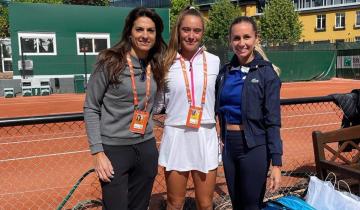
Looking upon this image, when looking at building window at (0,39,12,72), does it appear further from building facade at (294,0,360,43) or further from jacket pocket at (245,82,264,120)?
jacket pocket at (245,82,264,120)

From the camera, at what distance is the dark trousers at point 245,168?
2947 millimetres

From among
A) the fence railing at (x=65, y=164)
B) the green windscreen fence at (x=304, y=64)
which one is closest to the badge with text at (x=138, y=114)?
the fence railing at (x=65, y=164)

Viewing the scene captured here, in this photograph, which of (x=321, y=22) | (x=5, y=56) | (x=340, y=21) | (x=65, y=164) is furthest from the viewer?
(x=321, y=22)

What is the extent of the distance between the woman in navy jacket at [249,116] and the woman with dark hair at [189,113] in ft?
0.38

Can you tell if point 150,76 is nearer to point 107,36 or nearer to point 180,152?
point 180,152

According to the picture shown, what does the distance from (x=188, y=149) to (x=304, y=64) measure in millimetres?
29196

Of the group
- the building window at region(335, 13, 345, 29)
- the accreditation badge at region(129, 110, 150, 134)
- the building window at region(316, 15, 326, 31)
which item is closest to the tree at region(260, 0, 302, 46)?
the building window at region(335, 13, 345, 29)

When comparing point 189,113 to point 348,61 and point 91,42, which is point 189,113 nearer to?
point 91,42

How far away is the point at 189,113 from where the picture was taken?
9.91 ft

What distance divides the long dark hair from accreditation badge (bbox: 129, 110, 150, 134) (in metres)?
0.26

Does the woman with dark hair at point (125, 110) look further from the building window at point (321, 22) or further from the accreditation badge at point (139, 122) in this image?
the building window at point (321, 22)

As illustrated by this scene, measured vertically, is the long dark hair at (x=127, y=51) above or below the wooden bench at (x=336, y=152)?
above

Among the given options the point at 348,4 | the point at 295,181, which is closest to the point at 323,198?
the point at 295,181

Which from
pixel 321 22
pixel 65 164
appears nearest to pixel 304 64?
pixel 65 164
